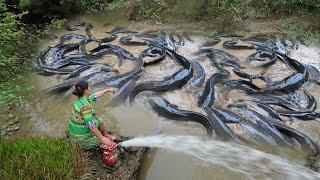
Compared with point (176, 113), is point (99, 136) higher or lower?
higher

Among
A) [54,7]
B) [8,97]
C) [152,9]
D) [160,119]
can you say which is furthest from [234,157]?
[54,7]

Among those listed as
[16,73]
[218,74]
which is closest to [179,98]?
[218,74]

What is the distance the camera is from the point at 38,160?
507 centimetres

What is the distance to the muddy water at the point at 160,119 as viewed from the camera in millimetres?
6305

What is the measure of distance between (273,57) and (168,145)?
4.21 m

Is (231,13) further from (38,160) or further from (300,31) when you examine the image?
(38,160)

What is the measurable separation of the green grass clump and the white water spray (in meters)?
1.01

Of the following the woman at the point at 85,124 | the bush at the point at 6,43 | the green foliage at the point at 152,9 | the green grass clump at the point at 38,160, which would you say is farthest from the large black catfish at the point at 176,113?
the green foliage at the point at 152,9

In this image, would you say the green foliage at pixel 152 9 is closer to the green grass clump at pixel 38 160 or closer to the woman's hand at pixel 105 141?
the woman's hand at pixel 105 141

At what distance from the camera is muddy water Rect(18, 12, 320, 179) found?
6305 mm

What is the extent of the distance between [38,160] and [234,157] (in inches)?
111

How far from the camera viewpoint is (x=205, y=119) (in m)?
7.46

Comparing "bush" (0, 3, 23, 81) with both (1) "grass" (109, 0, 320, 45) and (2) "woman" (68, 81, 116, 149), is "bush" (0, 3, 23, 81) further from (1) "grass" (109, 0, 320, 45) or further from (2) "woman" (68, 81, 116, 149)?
(1) "grass" (109, 0, 320, 45)

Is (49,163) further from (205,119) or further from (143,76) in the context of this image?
(143,76)
